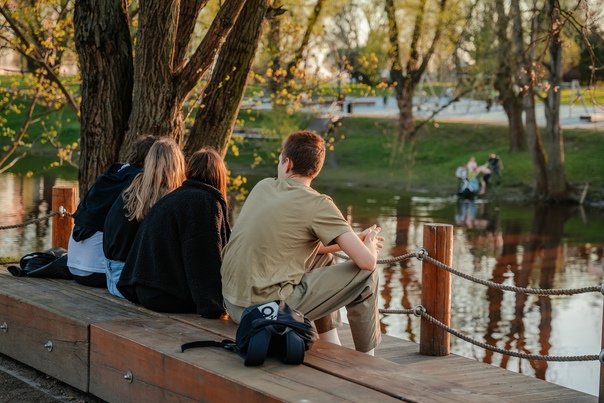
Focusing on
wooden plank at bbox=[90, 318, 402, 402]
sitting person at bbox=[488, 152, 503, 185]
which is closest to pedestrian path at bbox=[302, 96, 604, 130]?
sitting person at bbox=[488, 152, 503, 185]

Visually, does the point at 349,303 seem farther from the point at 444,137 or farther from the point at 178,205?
the point at 444,137

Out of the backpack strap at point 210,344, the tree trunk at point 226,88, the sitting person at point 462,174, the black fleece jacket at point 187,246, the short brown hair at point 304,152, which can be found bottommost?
the sitting person at point 462,174

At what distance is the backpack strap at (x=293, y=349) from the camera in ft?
13.1

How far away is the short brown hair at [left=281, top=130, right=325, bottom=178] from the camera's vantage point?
15.2 ft

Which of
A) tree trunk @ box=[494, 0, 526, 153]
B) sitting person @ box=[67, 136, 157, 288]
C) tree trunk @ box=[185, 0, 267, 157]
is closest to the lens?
sitting person @ box=[67, 136, 157, 288]

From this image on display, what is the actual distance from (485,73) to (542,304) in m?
17.5

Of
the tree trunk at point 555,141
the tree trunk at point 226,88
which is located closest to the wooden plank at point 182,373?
the tree trunk at point 226,88

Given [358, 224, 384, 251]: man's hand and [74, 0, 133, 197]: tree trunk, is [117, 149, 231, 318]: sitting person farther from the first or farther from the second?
[74, 0, 133, 197]: tree trunk

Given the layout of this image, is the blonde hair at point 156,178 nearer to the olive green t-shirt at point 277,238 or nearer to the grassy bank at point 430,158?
the olive green t-shirt at point 277,238

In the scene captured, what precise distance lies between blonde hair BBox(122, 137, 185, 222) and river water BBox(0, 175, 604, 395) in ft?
20.2

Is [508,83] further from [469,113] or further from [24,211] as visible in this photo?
[24,211]

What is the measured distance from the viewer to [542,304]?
14766mm

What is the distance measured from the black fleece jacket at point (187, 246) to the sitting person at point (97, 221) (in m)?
0.85

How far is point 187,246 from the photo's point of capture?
200 inches
